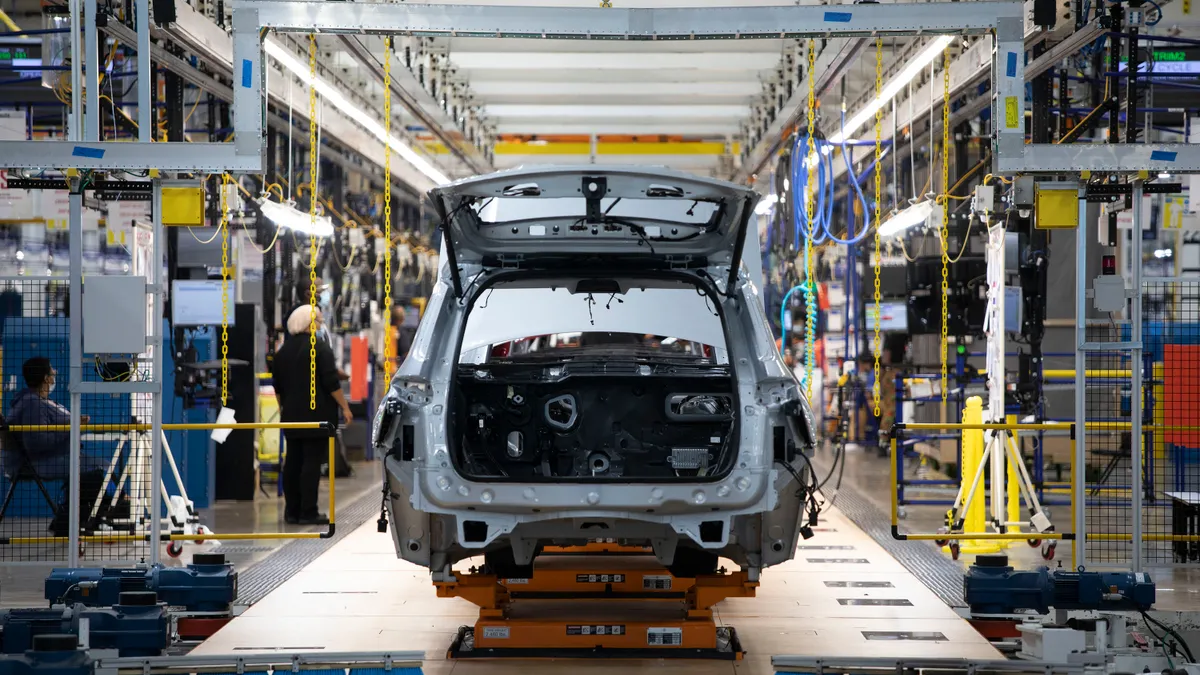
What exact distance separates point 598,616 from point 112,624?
212 cm

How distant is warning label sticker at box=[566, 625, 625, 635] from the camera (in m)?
5.34

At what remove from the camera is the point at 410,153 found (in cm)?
1195

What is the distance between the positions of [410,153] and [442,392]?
728 cm

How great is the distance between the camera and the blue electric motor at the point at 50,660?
411 centimetres

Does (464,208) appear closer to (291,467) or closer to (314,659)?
(314,659)

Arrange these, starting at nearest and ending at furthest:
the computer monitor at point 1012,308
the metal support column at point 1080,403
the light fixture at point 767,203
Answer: the metal support column at point 1080,403 → the computer monitor at point 1012,308 → the light fixture at point 767,203

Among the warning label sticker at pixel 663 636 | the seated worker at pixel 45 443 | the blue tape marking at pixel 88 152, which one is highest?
the blue tape marking at pixel 88 152

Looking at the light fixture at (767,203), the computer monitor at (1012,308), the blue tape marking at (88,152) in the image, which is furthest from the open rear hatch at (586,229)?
the light fixture at (767,203)

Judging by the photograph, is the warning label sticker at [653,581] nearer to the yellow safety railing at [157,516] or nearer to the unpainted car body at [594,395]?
the unpainted car body at [594,395]

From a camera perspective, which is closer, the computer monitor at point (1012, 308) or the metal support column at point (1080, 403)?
the metal support column at point (1080, 403)

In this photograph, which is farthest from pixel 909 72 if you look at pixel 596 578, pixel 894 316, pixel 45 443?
pixel 45 443

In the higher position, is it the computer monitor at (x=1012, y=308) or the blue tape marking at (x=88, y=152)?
the blue tape marking at (x=88, y=152)

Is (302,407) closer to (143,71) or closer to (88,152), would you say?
(88,152)

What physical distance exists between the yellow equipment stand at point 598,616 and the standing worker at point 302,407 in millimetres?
3429
